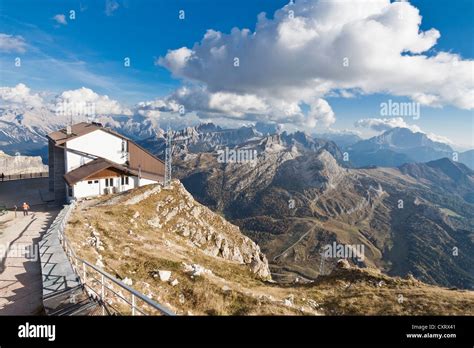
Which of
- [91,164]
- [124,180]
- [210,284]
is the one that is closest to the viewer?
[210,284]

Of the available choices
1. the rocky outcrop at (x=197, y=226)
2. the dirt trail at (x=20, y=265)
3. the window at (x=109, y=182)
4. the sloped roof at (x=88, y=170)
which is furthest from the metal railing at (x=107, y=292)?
the rocky outcrop at (x=197, y=226)

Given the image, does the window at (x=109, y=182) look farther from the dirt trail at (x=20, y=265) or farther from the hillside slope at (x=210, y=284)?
the dirt trail at (x=20, y=265)

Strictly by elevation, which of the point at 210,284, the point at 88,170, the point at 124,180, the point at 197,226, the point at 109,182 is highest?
the point at 88,170

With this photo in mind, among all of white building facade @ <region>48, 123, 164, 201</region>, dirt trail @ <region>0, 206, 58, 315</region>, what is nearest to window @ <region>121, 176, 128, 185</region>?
white building facade @ <region>48, 123, 164, 201</region>

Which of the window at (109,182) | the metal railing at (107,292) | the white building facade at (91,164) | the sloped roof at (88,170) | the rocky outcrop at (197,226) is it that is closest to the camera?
the metal railing at (107,292)

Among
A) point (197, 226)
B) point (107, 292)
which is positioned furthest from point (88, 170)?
point (107, 292)

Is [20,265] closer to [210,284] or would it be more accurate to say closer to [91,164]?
[210,284]

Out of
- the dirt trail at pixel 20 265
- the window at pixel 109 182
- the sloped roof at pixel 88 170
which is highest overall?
the sloped roof at pixel 88 170
